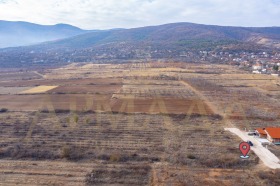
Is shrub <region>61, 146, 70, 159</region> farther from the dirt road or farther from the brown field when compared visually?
the brown field

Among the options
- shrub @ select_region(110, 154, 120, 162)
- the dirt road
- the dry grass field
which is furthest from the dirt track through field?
shrub @ select_region(110, 154, 120, 162)

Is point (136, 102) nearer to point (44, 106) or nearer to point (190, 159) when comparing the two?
point (44, 106)

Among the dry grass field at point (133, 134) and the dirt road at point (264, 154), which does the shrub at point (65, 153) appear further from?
the dirt road at point (264, 154)

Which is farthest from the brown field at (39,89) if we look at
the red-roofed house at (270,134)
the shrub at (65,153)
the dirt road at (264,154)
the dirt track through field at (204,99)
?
the red-roofed house at (270,134)

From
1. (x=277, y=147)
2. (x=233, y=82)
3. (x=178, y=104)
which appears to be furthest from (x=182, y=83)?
(x=277, y=147)

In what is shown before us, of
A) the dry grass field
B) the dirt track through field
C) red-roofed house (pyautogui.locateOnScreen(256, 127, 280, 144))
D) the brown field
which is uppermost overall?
red-roofed house (pyautogui.locateOnScreen(256, 127, 280, 144))

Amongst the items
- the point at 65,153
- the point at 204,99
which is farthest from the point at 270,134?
the point at 65,153

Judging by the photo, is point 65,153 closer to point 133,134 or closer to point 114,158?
point 114,158

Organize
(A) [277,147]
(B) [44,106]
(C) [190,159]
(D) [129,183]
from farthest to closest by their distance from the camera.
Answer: (B) [44,106], (A) [277,147], (C) [190,159], (D) [129,183]

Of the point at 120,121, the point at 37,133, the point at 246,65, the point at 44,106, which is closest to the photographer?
the point at 37,133
